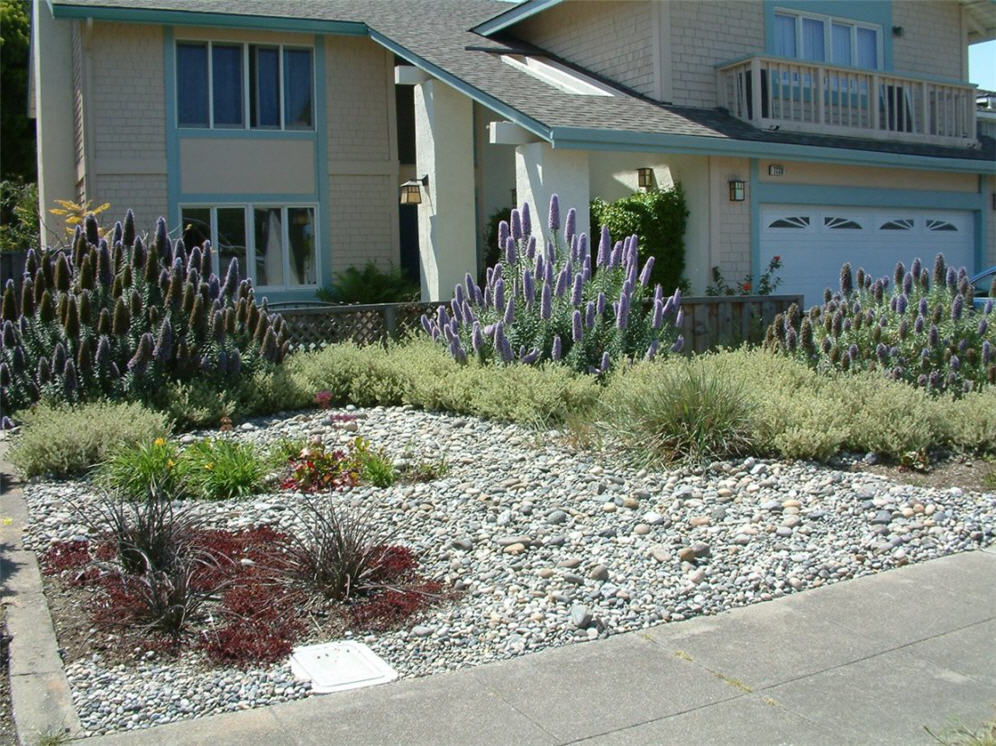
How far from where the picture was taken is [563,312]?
34.9ft

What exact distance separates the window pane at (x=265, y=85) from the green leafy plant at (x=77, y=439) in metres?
10.8

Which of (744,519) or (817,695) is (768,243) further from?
(817,695)

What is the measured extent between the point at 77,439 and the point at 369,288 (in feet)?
34.0

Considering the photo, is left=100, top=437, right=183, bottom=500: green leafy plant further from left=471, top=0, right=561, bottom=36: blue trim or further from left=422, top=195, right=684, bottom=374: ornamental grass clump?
left=471, top=0, right=561, bottom=36: blue trim

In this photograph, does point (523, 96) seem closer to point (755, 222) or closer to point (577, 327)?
point (755, 222)

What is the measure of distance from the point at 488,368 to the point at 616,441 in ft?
8.14

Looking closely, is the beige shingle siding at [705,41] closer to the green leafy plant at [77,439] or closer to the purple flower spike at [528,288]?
the purple flower spike at [528,288]

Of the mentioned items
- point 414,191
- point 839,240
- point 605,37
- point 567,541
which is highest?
point 605,37

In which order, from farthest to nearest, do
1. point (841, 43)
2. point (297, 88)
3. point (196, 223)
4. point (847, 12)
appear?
1. point (841, 43)
2. point (847, 12)
3. point (297, 88)
4. point (196, 223)

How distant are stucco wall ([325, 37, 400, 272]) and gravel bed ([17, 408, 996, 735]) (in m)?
10.6

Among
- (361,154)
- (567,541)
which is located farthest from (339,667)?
(361,154)

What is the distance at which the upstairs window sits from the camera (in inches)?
701

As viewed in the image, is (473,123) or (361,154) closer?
(473,123)

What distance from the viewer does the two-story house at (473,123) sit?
16.3 meters
